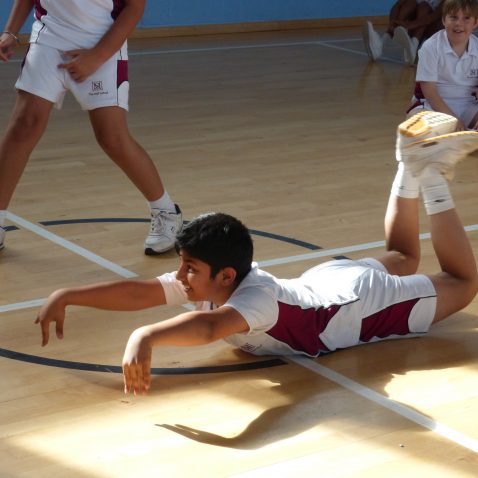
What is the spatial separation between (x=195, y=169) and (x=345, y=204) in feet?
2.86

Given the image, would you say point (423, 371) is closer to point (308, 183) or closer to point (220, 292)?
point (220, 292)

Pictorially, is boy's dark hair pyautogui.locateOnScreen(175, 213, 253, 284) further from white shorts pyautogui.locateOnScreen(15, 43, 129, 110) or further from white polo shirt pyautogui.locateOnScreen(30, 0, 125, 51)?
white polo shirt pyautogui.locateOnScreen(30, 0, 125, 51)

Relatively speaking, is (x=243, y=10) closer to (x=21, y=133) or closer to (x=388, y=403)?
(x=21, y=133)

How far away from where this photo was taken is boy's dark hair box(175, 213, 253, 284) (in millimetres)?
→ 2523

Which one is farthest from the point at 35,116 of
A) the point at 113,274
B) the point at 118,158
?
the point at 113,274

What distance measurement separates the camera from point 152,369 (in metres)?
2.67

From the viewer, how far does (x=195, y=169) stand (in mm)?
4852

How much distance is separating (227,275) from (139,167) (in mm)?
1116

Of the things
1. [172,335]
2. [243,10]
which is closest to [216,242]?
[172,335]

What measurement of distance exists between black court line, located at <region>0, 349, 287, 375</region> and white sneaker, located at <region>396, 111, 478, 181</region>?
0.69m

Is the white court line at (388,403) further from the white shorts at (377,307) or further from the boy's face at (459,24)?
the boy's face at (459,24)

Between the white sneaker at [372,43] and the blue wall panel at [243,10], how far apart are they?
1.87 meters

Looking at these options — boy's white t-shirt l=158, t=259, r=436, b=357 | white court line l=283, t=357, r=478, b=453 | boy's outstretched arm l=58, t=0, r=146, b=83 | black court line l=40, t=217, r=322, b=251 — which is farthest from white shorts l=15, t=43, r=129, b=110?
white court line l=283, t=357, r=478, b=453

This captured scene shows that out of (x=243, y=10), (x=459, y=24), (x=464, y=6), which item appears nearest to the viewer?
(x=464, y=6)
